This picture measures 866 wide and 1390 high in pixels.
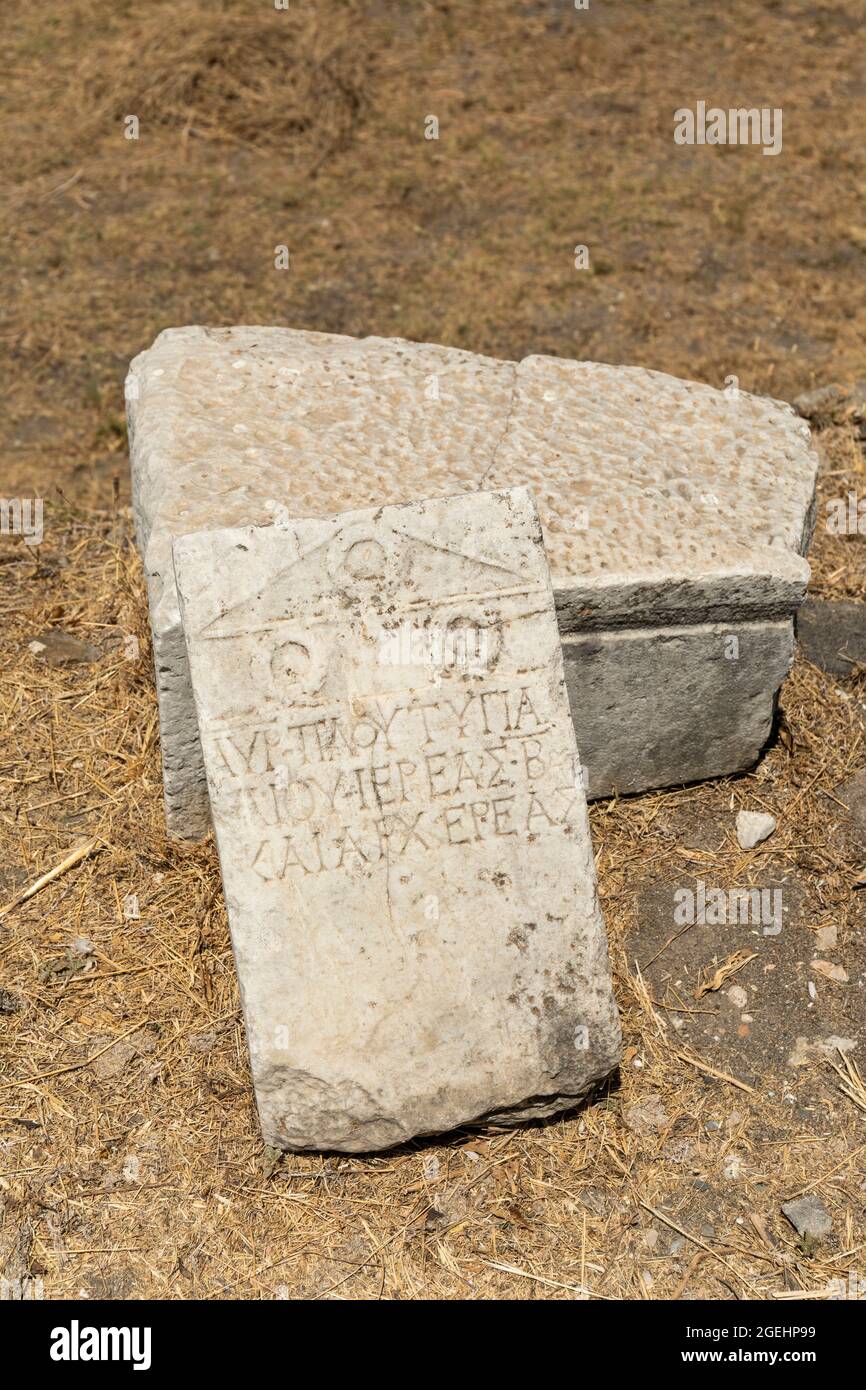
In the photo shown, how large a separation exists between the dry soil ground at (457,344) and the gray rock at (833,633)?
59 mm

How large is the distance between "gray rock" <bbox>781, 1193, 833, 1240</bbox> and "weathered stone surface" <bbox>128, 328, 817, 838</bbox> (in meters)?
1.16

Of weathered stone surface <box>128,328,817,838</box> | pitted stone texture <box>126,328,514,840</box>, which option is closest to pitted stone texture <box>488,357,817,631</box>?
weathered stone surface <box>128,328,817,838</box>

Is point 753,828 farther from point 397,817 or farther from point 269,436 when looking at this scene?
point 269,436

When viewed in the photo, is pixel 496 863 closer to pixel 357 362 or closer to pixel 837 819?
pixel 837 819

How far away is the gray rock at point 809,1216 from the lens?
2.79 metres

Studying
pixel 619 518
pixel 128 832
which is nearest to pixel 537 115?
pixel 619 518

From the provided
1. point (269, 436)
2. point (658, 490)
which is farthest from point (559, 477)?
point (269, 436)

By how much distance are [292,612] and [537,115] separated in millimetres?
4954

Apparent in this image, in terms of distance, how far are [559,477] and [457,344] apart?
2.09m

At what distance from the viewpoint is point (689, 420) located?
3.82 m

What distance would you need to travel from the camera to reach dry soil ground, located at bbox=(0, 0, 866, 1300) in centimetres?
283

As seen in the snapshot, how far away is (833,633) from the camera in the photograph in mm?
4117


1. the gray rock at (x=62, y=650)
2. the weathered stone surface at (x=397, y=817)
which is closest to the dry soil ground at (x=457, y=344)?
the gray rock at (x=62, y=650)

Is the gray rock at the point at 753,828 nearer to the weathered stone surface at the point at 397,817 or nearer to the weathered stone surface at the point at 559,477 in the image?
the weathered stone surface at the point at 559,477
